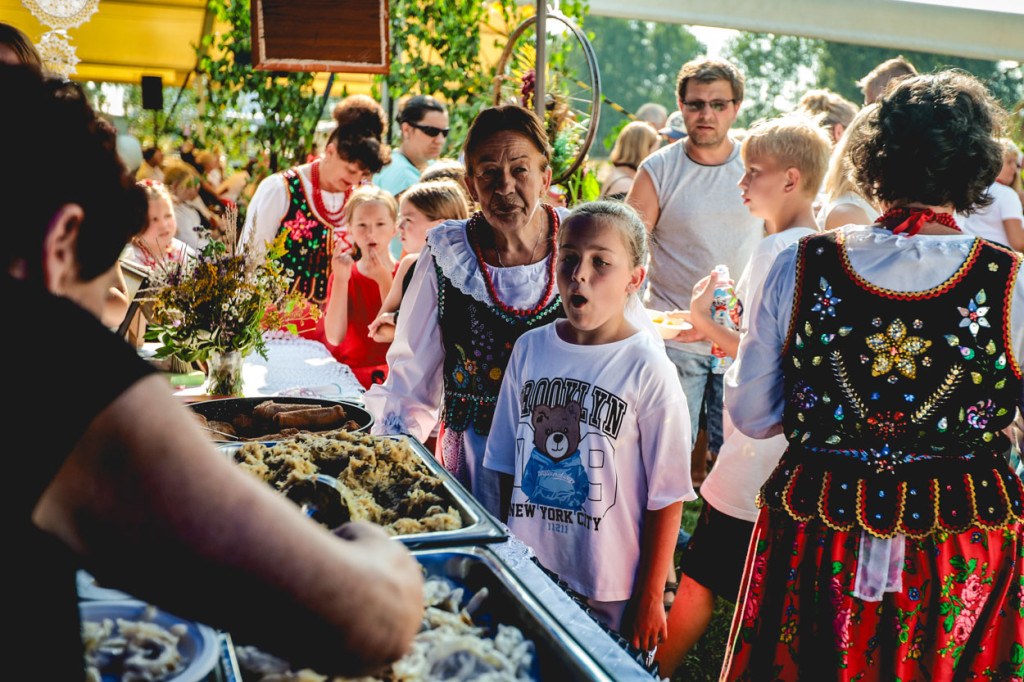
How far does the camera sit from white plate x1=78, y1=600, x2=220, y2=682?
3.27 ft

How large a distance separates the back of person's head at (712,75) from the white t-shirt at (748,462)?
1.49 meters

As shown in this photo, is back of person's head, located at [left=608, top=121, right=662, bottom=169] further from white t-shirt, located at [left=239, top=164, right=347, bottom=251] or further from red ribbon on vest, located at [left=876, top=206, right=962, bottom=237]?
red ribbon on vest, located at [left=876, top=206, right=962, bottom=237]

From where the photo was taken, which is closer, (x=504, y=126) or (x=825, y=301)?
(x=825, y=301)

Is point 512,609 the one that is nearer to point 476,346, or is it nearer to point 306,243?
point 476,346

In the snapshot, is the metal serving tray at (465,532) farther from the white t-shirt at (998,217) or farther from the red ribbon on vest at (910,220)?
the white t-shirt at (998,217)

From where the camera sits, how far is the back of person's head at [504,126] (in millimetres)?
2279

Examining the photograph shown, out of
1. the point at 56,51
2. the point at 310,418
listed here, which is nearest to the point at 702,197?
the point at 310,418

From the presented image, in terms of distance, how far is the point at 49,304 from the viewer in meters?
0.62

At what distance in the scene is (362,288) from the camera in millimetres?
3627

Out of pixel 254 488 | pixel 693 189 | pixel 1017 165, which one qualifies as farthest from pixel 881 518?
pixel 1017 165

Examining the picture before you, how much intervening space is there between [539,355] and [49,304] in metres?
1.51

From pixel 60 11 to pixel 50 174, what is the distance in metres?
4.06

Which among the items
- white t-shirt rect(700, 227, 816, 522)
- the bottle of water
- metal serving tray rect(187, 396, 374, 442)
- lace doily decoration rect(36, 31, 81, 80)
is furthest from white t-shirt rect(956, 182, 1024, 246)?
lace doily decoration rect(36, 31, 81, 80)

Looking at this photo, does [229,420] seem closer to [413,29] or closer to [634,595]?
[634,595]
